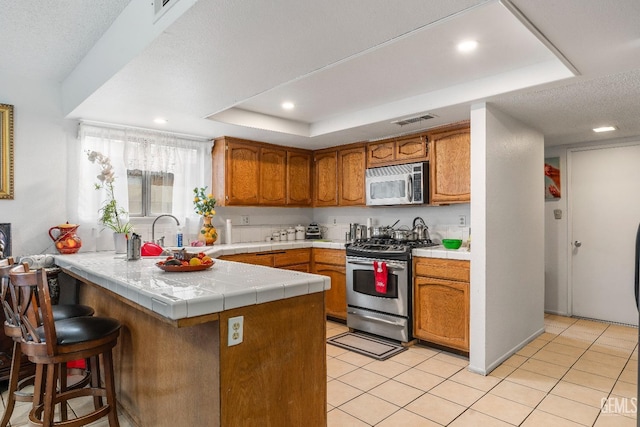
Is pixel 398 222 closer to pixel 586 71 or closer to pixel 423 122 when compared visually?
pixel 423 122

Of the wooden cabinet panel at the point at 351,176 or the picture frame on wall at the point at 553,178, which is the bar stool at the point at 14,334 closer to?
the wooden cabinet panel at the point at 351,176

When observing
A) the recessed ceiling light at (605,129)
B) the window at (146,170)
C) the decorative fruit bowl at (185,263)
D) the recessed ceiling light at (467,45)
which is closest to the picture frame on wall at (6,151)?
the window at (146,170)

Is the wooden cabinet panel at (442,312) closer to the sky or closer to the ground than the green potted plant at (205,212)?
closer to the ground

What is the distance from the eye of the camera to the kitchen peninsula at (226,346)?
5.09ft

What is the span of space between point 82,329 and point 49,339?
0.55ft

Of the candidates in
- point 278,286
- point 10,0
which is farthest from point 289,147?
point 278,286

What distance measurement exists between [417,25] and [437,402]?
233 cm

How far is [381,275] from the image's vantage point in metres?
3.81

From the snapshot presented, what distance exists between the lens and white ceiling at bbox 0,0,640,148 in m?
1.74

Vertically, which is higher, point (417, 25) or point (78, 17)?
point (78, 17)

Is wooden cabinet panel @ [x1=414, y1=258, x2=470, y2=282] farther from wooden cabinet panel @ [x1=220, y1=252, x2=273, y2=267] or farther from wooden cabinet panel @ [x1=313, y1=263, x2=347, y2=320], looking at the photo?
wooden cabinet panel @ [x1=220, y1=252, x2=273, y2=267]

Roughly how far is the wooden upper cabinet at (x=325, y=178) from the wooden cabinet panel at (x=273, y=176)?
0.49 m

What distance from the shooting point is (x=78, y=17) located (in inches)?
91.7

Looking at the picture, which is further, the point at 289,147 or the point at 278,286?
the point at 289,147
